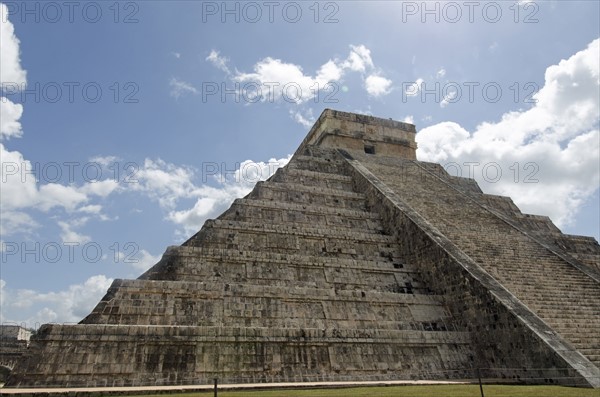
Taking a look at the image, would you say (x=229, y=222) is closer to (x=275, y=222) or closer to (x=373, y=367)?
(x=275, y=222)

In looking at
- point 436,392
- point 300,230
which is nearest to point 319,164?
point 300,230

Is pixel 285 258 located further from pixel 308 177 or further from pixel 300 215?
pixel 308 177

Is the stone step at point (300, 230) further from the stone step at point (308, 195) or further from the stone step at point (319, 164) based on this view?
the stone step at point (319, 164)

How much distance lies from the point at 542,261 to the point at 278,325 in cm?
877

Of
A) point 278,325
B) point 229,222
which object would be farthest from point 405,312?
point 229,222

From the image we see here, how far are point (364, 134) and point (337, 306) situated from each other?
15.5m

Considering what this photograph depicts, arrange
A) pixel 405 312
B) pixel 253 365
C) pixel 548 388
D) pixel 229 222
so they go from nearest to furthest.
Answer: pixel 548 388
pixel 253 365
pixel 405 312
pixel 229 222

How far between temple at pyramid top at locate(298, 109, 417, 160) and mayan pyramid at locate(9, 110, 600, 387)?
7.86 metres

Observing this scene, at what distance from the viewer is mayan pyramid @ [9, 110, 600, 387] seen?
8844 millimetres

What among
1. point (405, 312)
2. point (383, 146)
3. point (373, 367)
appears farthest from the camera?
point (383, 146)

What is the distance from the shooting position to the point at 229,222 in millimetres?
13383

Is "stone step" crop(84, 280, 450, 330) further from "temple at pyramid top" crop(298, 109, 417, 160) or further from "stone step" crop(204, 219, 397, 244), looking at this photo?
"temple at pyramid top" crop(298, 109, 417, 160)

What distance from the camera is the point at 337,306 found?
11305mm

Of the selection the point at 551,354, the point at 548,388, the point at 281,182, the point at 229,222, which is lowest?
the point at 548,388
